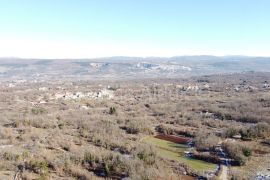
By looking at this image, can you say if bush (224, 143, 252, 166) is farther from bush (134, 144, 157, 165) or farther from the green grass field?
bush (134, 144, 157, 165)

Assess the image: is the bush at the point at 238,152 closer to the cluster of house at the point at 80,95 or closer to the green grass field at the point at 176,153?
the green grass field at the point at 176,153

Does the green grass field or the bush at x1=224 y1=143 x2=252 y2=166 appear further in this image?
the bush at x1=224 y1=143 x2=252 y2=166

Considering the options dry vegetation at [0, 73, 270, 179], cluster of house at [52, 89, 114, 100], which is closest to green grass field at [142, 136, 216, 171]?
dry vegetation at [0, 73, 270, 179]

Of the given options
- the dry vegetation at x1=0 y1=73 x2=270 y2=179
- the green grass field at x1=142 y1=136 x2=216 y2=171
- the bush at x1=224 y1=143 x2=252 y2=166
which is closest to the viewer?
the dry vegetation at x1=0 y1=73 x2=270 y2=179

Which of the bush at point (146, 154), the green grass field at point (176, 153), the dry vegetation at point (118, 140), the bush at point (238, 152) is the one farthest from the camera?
the bush at point (238, 152)

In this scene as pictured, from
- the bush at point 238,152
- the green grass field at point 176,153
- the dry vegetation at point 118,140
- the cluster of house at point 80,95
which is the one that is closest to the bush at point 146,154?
the dry vegetation at point 118,140

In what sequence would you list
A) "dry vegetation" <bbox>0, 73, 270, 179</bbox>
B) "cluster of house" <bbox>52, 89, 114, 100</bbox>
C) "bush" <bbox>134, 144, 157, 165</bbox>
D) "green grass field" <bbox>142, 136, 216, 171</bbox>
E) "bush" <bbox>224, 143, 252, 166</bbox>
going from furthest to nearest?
"cluster of house" <bbox>52, 89, 114, 100</bbox> < "bush" <bbox>224, 143, 252, 166</bbox> < "green grass field" <bbox>142, 136, 216, 171</bbox> < "bush" <bbox>134, 144, 157, 165</bbox> < "dry vegetation" <bbox>0, 73, 270, 179</bbox>

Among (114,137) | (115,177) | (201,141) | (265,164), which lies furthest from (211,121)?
(115,177)

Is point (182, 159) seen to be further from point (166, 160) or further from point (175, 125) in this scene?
point (175, 125)

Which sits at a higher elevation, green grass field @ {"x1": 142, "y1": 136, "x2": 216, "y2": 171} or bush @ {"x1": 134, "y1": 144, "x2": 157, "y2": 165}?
bush @ {"x1": 134, "y1": 144, "x2": 157, "y2": 165}
